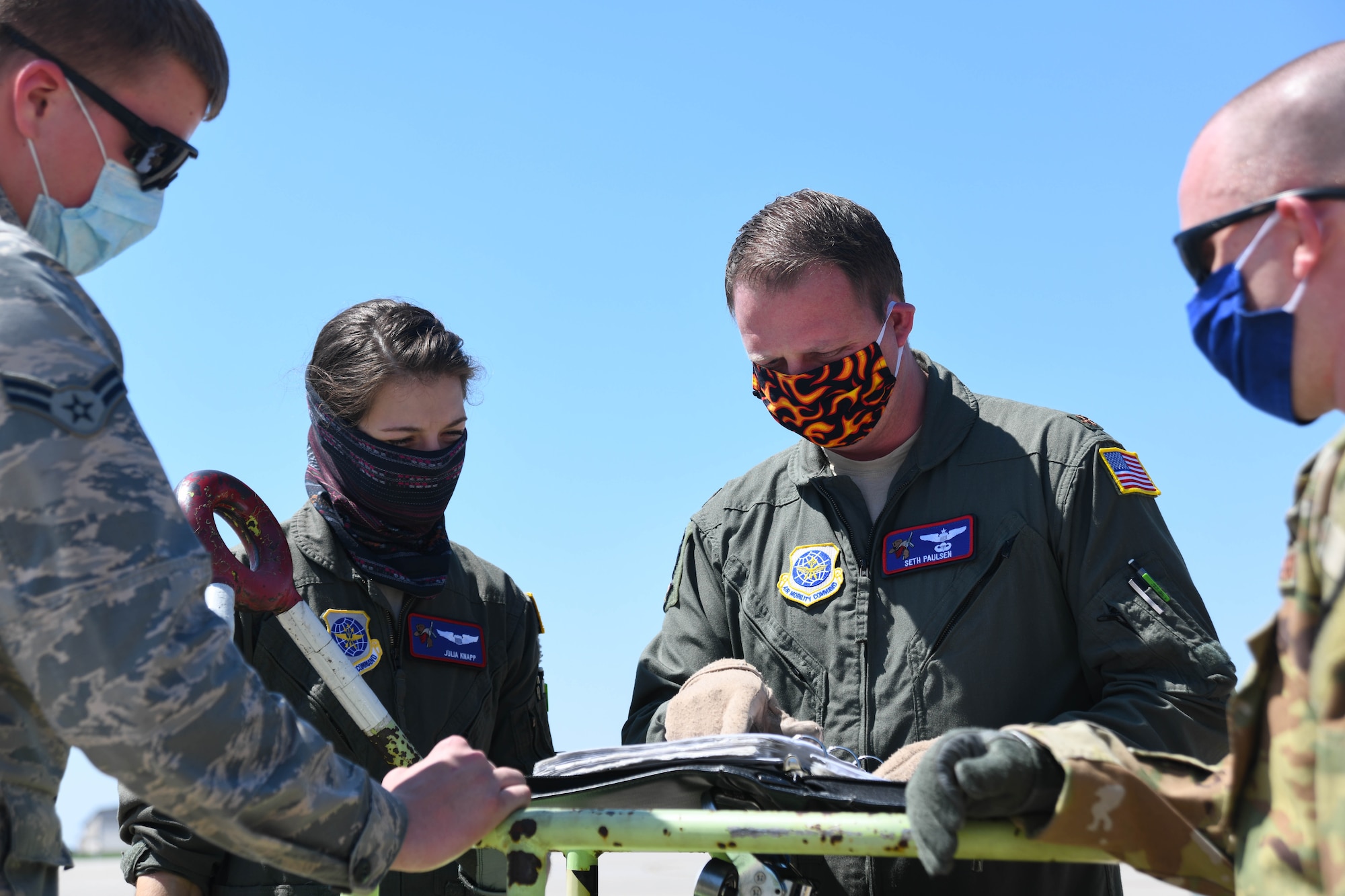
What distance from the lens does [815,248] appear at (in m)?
3.70

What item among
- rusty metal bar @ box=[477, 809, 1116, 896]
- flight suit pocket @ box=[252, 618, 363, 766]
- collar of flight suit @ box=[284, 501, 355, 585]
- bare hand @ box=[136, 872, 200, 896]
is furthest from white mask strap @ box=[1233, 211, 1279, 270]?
bare hand @ box=[136, 872, 200, 896]

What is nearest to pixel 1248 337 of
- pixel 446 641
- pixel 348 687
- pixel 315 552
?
pixel 348 687

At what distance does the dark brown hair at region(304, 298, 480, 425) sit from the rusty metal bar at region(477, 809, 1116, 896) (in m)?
2.05

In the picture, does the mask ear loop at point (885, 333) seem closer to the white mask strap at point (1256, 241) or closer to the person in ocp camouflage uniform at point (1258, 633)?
the person in ocp camouflage uniform at point (1258, 633)

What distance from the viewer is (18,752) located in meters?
1.83

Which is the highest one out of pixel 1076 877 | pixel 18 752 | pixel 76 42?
pixel 76 42

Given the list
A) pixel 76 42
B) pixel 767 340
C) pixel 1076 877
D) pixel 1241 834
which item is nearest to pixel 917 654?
pixel 1076 877

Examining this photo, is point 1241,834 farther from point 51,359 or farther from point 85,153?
point 85,153

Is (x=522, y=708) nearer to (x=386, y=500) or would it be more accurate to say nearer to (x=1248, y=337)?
(x=386, y=500)

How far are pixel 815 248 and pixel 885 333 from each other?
338mm

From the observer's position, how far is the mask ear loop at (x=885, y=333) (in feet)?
12.0

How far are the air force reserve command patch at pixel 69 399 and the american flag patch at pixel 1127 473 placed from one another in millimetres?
2480

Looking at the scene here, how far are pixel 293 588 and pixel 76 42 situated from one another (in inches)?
64.8

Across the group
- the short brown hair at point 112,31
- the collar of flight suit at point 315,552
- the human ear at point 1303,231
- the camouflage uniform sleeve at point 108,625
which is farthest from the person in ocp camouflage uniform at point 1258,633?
the collar of flight suit at point 315,552
